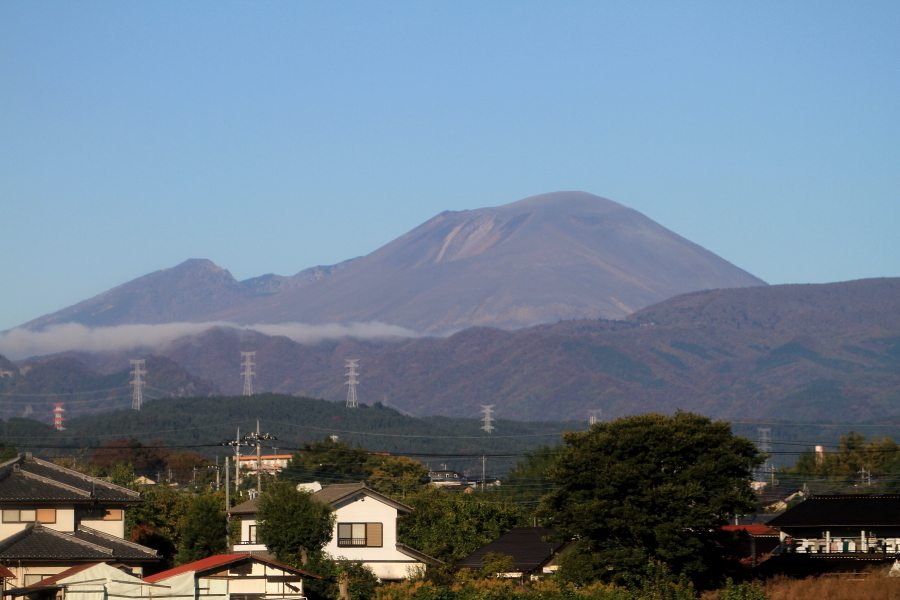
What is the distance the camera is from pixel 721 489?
58906mm

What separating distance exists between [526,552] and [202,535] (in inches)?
657

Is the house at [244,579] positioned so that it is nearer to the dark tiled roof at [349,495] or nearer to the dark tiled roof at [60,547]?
the dark tiled roof at [60,547]

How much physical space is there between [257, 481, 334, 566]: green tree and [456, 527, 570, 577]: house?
9571 millimetres

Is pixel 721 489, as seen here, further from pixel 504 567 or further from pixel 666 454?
pixel 504 567

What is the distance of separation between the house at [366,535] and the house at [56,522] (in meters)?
7.78

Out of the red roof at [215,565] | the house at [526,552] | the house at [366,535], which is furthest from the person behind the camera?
the house at [366,535]

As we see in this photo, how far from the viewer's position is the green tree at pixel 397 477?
119 meters

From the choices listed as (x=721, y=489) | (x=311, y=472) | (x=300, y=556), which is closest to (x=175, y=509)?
(x=300, y=556)

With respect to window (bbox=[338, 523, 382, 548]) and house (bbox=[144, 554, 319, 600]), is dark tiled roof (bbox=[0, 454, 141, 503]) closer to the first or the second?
window (bbox=[338, 523, 382, 548])

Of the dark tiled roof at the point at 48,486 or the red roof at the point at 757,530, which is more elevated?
the dark tiled roof at the point at 48,486

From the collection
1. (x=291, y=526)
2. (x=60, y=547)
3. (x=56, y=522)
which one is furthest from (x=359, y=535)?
(x=60, y=547)

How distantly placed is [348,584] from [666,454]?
16004 mm

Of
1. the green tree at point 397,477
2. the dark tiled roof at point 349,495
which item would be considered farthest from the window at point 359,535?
the green tree at point 397,477

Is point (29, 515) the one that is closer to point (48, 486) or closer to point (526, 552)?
point (48, 486)
